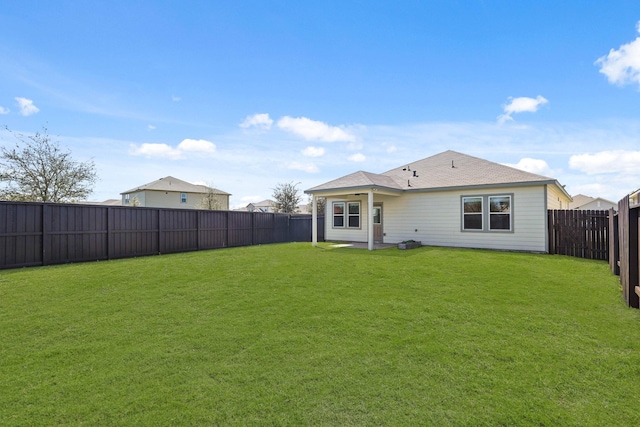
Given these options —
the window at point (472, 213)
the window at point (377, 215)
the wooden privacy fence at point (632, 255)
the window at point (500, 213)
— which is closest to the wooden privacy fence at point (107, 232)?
the window at point (377, 215)

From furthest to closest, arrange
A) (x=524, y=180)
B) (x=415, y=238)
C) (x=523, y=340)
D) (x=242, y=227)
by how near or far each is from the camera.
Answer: (x=242, y=227) → (x=415, y=238) → (x=524, y=180) → (x=523, y=340)

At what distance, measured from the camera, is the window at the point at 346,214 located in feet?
52.6

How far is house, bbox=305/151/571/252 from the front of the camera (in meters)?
11.5

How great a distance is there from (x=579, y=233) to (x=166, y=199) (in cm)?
3609

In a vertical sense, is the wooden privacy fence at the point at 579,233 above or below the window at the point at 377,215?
below

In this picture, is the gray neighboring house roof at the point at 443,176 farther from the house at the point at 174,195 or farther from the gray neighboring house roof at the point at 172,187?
the gray neighboring house roof at the point at 172,187

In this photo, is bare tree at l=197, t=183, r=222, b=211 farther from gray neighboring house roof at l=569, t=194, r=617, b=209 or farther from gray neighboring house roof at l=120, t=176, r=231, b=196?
gray neighboring house roof at l=569, t=194, r=617, b=209

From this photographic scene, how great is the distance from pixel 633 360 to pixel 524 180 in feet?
31.4

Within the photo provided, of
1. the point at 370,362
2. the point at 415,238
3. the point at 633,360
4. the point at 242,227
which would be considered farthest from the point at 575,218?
the point at 242,227

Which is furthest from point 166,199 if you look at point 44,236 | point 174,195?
point 44,236

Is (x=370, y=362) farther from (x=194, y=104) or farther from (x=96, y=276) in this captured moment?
(x=194, y=104)

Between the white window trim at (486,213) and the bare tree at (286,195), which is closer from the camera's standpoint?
the white window trim at (486,213)

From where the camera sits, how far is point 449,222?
13.2 m

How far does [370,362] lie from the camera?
324 cm
